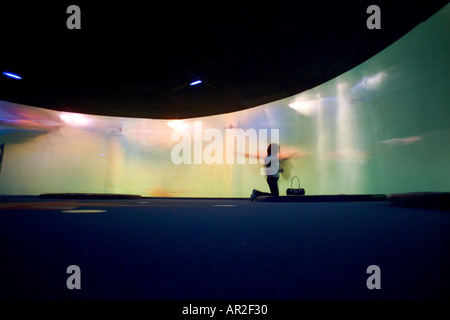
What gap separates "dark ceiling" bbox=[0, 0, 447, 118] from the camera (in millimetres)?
3098

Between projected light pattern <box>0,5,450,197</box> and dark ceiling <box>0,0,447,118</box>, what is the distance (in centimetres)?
55

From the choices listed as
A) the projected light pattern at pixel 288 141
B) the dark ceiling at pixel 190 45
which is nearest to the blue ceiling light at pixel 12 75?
the dark ceiling at pixel 190 45

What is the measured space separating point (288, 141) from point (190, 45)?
11.5ft

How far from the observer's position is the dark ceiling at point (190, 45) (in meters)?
3.10

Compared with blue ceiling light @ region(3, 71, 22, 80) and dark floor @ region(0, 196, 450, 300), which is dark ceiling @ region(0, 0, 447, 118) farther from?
dark floor @ region(0, 196, 450, 300)

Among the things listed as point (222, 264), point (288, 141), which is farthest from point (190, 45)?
point (222, 264)

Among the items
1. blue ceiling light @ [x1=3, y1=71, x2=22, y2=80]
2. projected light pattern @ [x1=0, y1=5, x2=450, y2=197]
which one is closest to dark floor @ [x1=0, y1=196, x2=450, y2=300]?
projected light pattern @ [x1=0, y1=5, x2=450, y2=197]

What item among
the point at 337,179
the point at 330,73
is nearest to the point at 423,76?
the point at 330,73

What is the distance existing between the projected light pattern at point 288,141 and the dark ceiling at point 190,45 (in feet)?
1.81

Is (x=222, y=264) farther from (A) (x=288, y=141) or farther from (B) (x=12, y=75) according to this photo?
(B) (x=12, y=75)

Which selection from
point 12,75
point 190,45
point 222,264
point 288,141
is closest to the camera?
point 222,264

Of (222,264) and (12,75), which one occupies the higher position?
(12,75)

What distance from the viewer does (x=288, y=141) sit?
19.0 ft

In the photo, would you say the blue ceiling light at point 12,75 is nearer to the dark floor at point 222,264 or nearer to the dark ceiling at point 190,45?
the dark ceiling at point 190,45
